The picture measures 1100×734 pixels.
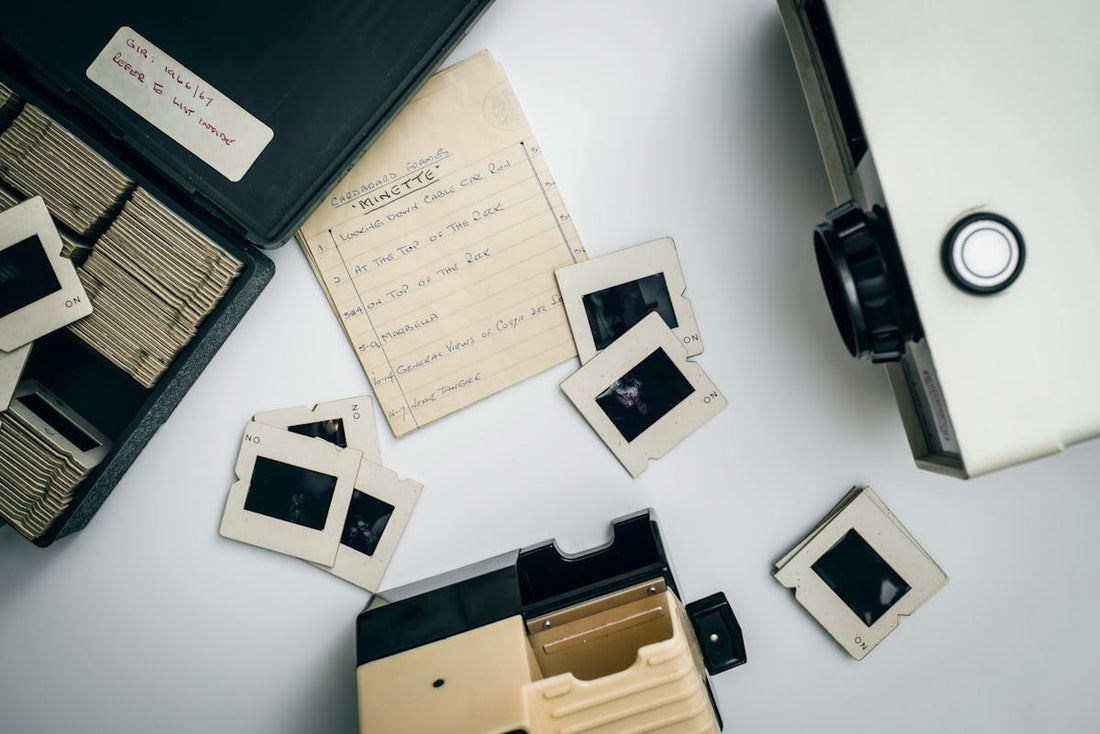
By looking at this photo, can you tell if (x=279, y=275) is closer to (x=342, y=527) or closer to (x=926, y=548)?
(x=342, y=527)

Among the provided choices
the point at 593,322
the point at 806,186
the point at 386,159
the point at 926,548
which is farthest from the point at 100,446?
the point at 926,548

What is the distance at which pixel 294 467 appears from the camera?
3.07 ft

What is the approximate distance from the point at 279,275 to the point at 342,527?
1.12 feet

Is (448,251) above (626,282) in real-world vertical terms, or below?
above

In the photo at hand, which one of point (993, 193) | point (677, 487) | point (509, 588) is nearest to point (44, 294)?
point (509, 588)

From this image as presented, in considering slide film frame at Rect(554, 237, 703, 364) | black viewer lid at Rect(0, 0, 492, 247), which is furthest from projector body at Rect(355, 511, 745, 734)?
black viewer lid at Rect(0, 0, 492, 247)

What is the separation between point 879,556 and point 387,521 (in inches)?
→ 25.4

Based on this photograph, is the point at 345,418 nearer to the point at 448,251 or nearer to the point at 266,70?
the point at 448,251

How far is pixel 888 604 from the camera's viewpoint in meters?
0.93

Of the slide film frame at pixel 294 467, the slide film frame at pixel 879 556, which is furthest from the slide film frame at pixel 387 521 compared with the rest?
the slide film frame at pixel 879 556

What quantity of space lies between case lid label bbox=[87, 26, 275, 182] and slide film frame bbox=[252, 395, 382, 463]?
30 centimetres

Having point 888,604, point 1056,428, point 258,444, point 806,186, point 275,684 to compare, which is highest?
point 806,186

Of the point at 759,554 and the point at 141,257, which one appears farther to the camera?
the point at 759,554

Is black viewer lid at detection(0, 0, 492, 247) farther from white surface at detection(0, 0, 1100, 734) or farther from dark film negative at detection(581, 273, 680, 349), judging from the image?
dark film negative at detection(581, 273, 680, 349)
